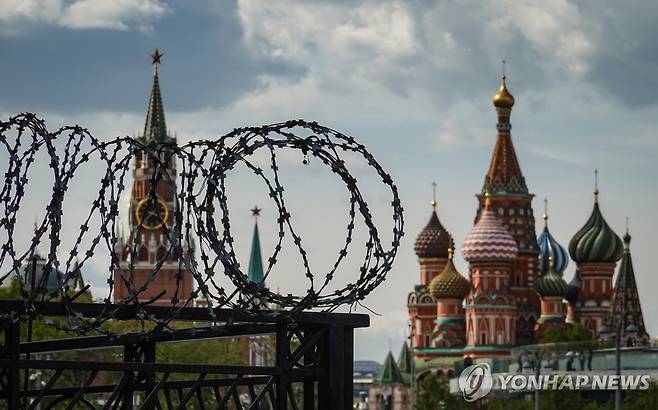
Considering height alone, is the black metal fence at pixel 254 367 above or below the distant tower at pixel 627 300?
below

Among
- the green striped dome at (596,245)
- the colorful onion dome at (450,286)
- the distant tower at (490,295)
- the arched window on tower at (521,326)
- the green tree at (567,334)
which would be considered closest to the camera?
the green tree at (567,334)

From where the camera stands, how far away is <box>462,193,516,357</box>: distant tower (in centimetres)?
13238

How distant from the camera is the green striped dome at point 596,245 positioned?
140m

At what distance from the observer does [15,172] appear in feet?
73.0

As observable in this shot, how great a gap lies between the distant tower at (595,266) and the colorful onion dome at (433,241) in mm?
9340

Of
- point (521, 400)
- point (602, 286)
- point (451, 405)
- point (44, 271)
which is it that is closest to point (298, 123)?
point (44, 271)

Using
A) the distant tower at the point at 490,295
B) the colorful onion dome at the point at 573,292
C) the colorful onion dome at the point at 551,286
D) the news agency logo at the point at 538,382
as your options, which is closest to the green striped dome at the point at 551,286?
the colorful onion dome at the point at 551,286

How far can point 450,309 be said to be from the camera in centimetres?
13912

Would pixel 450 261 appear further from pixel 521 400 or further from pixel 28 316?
pixel 28 316

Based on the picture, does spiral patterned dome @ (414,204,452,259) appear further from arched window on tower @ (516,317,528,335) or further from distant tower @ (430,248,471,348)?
arched window on tower @ (516,317,528,335)

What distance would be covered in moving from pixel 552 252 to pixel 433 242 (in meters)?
10.6

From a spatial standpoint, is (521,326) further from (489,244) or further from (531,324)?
(489,244)

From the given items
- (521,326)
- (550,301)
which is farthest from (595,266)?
(521,326)

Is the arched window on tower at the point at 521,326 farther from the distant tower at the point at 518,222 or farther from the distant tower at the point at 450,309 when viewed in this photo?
the distant tower at the point at 450,309
